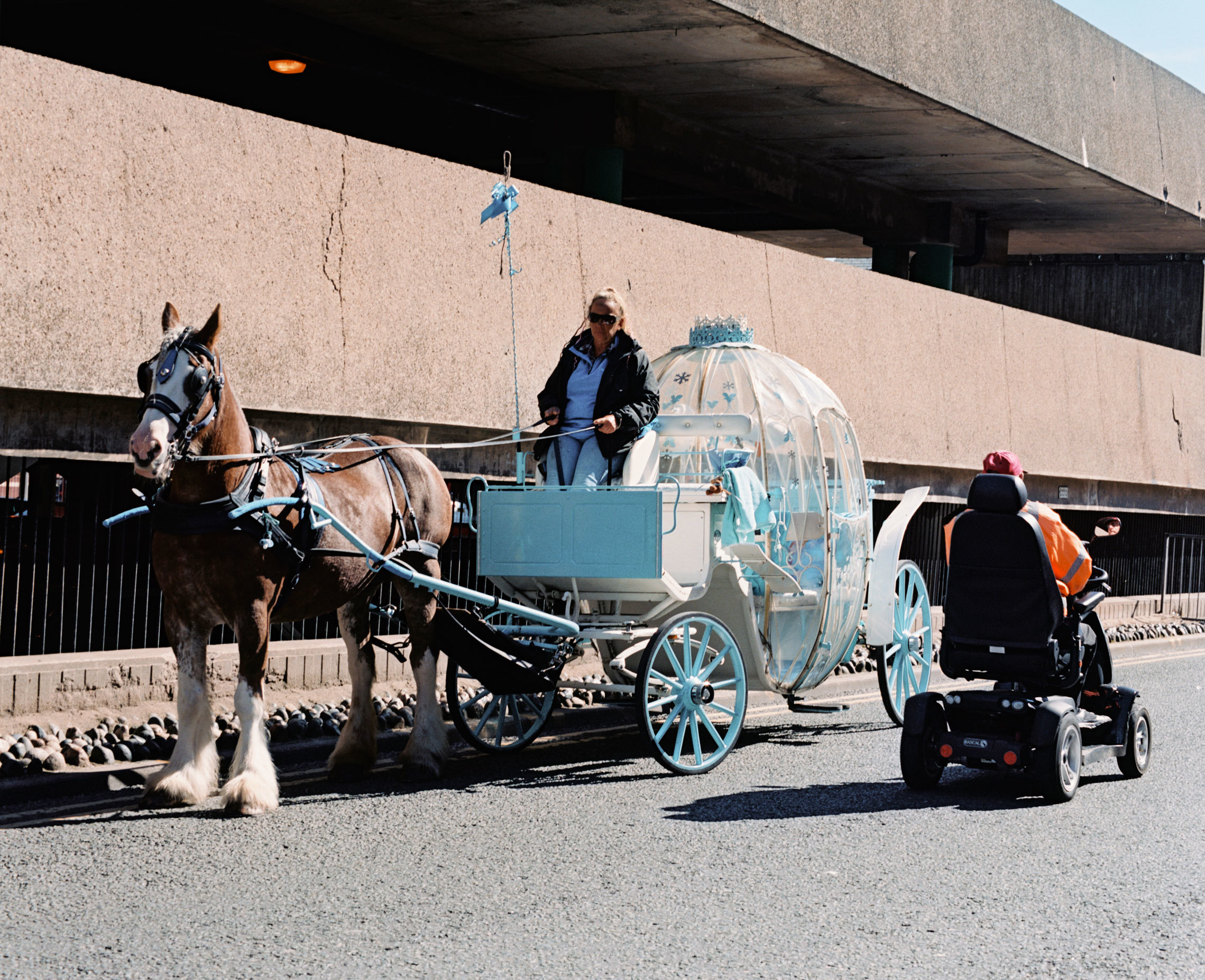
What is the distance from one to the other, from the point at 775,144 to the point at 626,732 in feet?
37.7

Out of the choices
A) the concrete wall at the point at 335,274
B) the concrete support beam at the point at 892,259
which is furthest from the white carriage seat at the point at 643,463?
the concrete support beam at the point at 892,259

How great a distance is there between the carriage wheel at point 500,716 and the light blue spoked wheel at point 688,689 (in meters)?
0.66

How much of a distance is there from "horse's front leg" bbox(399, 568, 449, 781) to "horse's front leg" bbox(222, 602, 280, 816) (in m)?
1.25

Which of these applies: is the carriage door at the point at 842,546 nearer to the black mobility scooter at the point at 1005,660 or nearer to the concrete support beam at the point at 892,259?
the black mobility scooter at the point at 1005,660

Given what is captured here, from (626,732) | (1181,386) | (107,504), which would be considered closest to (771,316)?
(626,732)

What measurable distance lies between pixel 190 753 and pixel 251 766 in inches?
13.5

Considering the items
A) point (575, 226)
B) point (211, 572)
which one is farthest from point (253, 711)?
point (575, 226)

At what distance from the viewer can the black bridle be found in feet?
22.6

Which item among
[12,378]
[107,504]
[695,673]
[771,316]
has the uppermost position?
[771,316]

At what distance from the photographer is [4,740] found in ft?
27.1

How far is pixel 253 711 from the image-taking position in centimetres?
727

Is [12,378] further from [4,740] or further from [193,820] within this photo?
[193,820]

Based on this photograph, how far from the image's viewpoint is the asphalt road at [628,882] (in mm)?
5082

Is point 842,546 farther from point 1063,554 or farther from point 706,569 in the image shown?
point 1063,554
